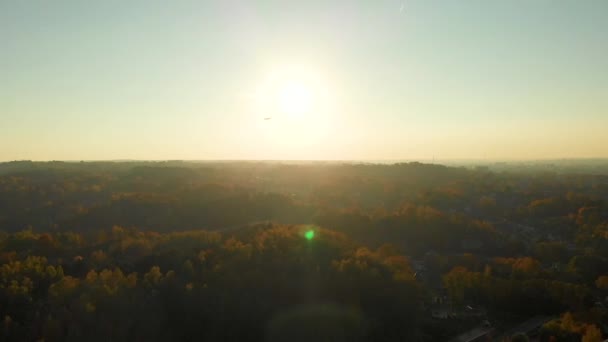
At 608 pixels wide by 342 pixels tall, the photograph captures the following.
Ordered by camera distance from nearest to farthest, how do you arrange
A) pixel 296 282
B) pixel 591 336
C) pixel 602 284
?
pixel 591 336 → pixel 296 282 → pixel 602 284

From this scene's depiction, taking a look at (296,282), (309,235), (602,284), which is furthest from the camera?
(309,235)

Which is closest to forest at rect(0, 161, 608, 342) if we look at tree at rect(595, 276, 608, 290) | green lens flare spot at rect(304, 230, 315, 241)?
tree at rect(595, 276, 608, 290)

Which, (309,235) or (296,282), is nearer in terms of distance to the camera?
(296,282)

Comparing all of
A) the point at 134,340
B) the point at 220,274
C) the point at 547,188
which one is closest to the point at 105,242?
the point at 220,274

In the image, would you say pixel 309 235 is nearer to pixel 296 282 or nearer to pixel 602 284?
pixel 296 282

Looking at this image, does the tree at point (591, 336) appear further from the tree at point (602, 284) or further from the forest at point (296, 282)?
the tree at point (602, 284)

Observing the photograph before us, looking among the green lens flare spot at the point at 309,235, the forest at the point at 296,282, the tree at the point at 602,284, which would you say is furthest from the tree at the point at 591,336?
the green lens flare spot at the point at 309,235

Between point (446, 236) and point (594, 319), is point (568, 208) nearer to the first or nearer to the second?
point (446, 236)

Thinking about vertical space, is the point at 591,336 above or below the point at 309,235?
below

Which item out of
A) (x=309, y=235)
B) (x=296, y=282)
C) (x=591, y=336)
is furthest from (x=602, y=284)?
(x=296, y=282)

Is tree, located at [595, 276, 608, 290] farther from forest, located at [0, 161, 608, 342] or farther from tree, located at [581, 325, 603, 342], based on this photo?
tree, located at [581, 325, 603, 342]

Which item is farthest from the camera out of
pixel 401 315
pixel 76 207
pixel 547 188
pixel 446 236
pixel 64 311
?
pixel 547 188
